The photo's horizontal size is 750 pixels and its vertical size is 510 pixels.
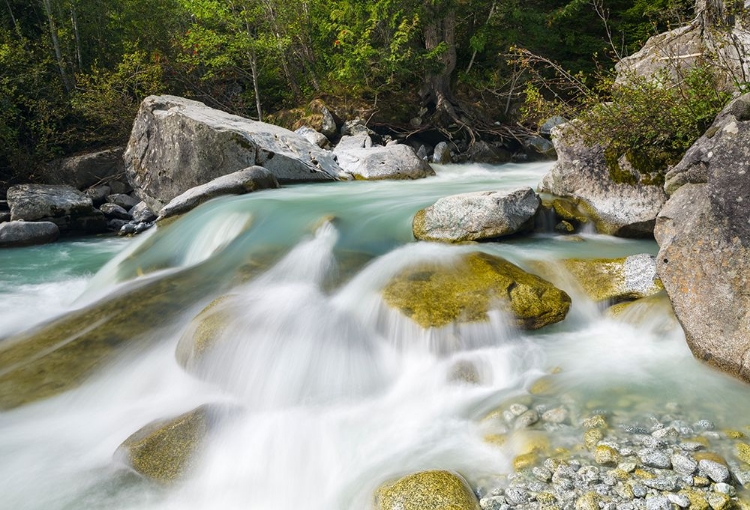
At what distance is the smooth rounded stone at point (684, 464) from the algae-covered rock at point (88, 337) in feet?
16.4

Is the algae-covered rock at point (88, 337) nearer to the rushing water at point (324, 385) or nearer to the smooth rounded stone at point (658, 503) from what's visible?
the rushing water at point (324, 385)

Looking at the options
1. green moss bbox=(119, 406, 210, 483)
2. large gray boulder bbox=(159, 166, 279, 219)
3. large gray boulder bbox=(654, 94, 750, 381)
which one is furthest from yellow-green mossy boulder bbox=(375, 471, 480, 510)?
large gray boulder bbox=(159, 166, 279, 219)

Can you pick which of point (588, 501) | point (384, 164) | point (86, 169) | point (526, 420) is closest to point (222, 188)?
point (384, 164)

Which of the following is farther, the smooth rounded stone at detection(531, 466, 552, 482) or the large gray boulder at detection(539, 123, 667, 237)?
the large gray boulder at detection(539, 123, 667, 237)

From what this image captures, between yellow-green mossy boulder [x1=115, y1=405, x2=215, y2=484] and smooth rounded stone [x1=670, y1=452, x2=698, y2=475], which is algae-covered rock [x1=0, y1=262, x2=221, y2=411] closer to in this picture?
yellow-green mossy boulder [x1=115, y1=405, x2=215, y2=484]

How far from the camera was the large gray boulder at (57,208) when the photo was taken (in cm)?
1168

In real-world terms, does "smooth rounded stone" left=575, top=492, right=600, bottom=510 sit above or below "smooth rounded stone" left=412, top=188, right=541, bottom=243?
below

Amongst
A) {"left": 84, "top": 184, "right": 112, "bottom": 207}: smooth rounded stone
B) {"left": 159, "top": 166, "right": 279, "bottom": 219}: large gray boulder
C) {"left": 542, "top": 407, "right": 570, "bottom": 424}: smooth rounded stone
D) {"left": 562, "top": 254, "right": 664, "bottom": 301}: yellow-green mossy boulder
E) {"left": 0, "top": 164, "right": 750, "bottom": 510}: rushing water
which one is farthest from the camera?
{"left": 84, "top": 184, "right": 112, "bottom": 207}: smooth rounded stone

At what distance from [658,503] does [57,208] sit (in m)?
13.4

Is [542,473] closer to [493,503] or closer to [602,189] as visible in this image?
[493,503]

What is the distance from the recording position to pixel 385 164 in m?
12.9

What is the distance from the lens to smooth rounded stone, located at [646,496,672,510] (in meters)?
2.63

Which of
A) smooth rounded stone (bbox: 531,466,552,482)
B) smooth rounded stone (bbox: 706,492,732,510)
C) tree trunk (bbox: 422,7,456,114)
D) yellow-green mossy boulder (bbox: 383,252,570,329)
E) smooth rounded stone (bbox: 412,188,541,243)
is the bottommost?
smooth rounded stone (bbox: 531,466,552,482)

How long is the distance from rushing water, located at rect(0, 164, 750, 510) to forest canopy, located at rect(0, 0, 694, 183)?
11.0 metres
